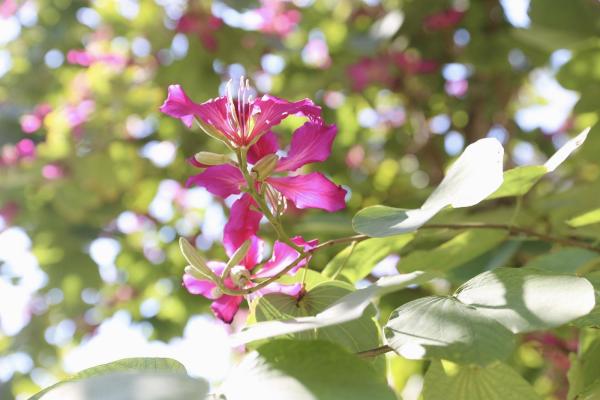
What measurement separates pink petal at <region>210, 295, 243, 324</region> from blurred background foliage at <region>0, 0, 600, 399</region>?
1.17m

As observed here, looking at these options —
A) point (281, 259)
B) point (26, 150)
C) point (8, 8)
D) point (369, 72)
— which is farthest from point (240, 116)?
point (8, 8)

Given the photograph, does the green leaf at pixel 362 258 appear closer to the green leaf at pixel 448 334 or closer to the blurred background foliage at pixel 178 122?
the green leaf at pixel 448 334

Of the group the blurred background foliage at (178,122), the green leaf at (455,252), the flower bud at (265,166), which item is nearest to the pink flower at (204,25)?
the blurred background foliage at (178,122)

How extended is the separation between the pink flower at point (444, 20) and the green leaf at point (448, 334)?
64.5 inches

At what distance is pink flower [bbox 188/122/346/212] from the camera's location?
1.90 feet

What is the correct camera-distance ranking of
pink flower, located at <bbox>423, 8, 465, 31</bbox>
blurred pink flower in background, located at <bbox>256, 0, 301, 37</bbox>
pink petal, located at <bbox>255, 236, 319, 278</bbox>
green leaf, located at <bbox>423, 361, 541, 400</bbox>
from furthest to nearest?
blurred pink flower in background, located at <bbox>256, 0, 301, 37</bbox> < pink flower, located at <bbox>423, 8, 465, 31</bbox> < pink petal, located at <bbox>255, 236, 319, 278</bbox> < green leaf, located at <bbox>423, 361, 541, 400</bbox>

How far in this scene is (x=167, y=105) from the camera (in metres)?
0.55

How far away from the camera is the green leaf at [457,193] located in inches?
19.0

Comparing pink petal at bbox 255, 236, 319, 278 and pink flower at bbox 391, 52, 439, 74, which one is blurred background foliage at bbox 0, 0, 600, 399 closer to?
pink flower at bbox 391, 52, 439, 74

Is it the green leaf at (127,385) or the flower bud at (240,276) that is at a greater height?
the green leaf at (127,385)

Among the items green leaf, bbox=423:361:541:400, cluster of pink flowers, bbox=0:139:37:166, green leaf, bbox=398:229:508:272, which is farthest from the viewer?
cluster of pink flowers, bbox=0:139:37:166

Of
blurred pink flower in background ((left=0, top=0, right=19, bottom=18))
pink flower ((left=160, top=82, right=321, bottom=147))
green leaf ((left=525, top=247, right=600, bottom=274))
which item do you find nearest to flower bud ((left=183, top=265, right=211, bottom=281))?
pink flower ((left=160, top=82, right=321, bottom=147))

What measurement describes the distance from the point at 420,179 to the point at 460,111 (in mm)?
232

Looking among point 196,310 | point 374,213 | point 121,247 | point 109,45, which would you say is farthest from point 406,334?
point 109,45
